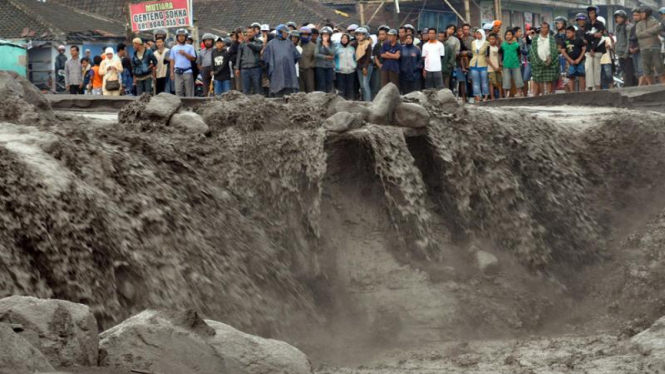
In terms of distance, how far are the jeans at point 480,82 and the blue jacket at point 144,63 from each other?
16.2 feet

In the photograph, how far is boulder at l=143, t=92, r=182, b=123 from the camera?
11.1 metres

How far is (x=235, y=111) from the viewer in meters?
11.4

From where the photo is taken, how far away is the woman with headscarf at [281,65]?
56.2ft

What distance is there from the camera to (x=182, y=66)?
18.1 metres

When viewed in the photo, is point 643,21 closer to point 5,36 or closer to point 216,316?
point 216,316

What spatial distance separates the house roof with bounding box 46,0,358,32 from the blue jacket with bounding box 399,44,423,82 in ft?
75.1

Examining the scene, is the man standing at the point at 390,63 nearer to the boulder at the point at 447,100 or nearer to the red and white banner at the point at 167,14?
the boulder at the point at 447,100

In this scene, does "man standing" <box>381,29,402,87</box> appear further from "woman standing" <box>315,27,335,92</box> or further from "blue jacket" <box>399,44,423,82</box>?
"woman standing" <box>315,27,335,92</box>

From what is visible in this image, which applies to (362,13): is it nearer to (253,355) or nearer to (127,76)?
(127,76)

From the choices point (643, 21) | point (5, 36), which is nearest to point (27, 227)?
point (643, 21)

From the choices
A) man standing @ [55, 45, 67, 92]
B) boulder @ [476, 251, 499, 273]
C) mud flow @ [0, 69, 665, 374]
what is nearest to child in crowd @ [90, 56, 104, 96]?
man standing @ [55, 45, 67, 92]

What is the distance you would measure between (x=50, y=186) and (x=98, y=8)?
35.0m

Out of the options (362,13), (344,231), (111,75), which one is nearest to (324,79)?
(111,75)

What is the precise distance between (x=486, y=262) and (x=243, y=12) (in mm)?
32738
